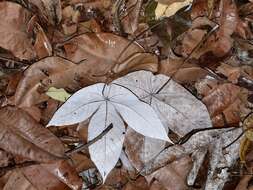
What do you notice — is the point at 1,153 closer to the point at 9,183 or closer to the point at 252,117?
the point at 9,183

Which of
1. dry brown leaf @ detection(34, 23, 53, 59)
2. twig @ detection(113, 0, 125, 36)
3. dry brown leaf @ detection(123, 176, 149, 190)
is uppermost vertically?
twig @ detection(113, 0, 125, 36)

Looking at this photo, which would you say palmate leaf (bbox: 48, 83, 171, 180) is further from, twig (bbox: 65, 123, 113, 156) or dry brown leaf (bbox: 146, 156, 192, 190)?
dry brown leaf (bbox: 146, 156, 192, 190)

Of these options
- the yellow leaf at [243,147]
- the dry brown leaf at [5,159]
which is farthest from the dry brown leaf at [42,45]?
the yellow leaf at [243,147]

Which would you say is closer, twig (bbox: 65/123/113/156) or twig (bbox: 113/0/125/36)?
twig (bbox: 65/123/113/156)

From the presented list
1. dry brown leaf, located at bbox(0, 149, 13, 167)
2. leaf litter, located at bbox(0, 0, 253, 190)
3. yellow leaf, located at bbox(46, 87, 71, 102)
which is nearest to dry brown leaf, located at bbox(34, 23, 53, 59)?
leaf litter, located at bbox(0, 0, 253, 190)

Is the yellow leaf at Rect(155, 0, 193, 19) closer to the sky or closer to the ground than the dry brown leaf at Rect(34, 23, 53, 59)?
closer to the sky

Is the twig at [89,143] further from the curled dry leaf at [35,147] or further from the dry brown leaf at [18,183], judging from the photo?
the dry brown leaf at [18,183]

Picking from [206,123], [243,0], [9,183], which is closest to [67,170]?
[9,183]
